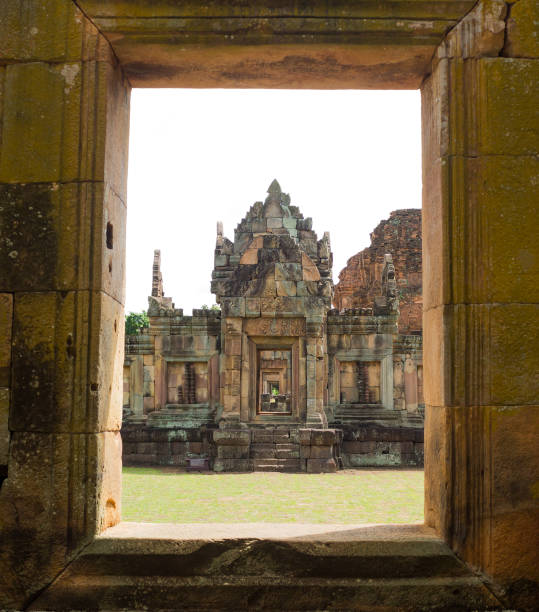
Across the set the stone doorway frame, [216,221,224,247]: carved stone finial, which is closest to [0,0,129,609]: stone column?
the stone doorway frame

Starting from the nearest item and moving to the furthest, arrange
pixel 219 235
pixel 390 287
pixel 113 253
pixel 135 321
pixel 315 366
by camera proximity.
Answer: pixel 113 253 → pixel 315 366 → pixel 390 287 → pixel 219 235 → pixel 135 321

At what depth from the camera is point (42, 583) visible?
3402 mm

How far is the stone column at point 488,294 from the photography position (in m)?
3.45

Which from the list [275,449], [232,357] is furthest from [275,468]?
[232,357]

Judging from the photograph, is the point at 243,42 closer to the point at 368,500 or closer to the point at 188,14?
the point at 188,14

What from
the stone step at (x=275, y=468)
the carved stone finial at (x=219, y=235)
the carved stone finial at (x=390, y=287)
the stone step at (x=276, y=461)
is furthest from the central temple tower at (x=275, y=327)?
the carved stone finial at (x=219, y=235)

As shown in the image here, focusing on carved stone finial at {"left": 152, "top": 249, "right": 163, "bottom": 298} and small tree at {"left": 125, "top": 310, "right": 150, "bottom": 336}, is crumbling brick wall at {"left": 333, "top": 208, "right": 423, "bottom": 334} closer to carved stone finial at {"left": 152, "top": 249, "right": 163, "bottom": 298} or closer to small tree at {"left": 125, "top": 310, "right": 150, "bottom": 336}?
carved stone finial at {"left": 152, "top": 249, "right": 163, "bottom": 298}

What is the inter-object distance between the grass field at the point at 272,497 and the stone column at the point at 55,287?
15.9 feet

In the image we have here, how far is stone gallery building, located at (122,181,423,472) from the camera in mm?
16062

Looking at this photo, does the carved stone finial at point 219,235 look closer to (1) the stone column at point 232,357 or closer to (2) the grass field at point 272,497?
(1) the stone column at point 232,357

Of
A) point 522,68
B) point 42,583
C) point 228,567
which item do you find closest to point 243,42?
point 522,68

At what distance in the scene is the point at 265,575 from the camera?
3.42 metres

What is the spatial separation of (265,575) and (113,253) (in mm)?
2014

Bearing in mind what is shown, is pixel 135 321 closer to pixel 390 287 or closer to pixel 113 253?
pixel 390 287
